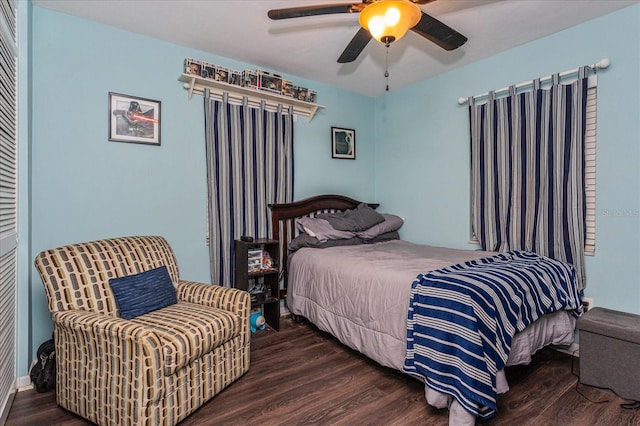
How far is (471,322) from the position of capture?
5.49 feet

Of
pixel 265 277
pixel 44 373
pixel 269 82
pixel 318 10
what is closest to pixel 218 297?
pixel 265 277

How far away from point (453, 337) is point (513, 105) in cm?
225

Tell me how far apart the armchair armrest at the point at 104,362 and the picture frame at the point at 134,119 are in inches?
57.5

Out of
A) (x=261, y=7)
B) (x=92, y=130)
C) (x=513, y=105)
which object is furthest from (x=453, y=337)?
(x=92, y=130)

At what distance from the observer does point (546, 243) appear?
276 cm

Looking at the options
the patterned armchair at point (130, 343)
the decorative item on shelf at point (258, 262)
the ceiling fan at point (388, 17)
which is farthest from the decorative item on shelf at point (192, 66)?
the decorative item on shelf at point (258, 262)

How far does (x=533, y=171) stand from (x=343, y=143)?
2.03m

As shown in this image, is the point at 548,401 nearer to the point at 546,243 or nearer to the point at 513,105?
the point at 546,243

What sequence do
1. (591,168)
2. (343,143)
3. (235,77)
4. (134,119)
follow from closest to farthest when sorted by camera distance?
(591,168) → (134,119) → (235,77) → (343,143)

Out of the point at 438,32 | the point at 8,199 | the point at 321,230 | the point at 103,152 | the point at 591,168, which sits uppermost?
the point at 438,32

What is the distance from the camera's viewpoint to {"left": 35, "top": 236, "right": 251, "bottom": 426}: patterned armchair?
5.33 ft

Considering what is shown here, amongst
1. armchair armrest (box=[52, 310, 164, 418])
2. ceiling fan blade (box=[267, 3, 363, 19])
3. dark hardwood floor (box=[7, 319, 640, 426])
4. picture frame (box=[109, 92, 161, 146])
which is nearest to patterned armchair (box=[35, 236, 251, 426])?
armchair armrest (box=[52, 310, 164, 418])

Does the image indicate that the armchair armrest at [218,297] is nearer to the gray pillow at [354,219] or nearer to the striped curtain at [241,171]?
the striped curtain at [241,171]

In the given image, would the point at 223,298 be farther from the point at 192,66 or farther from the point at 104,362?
the point at 192,66
